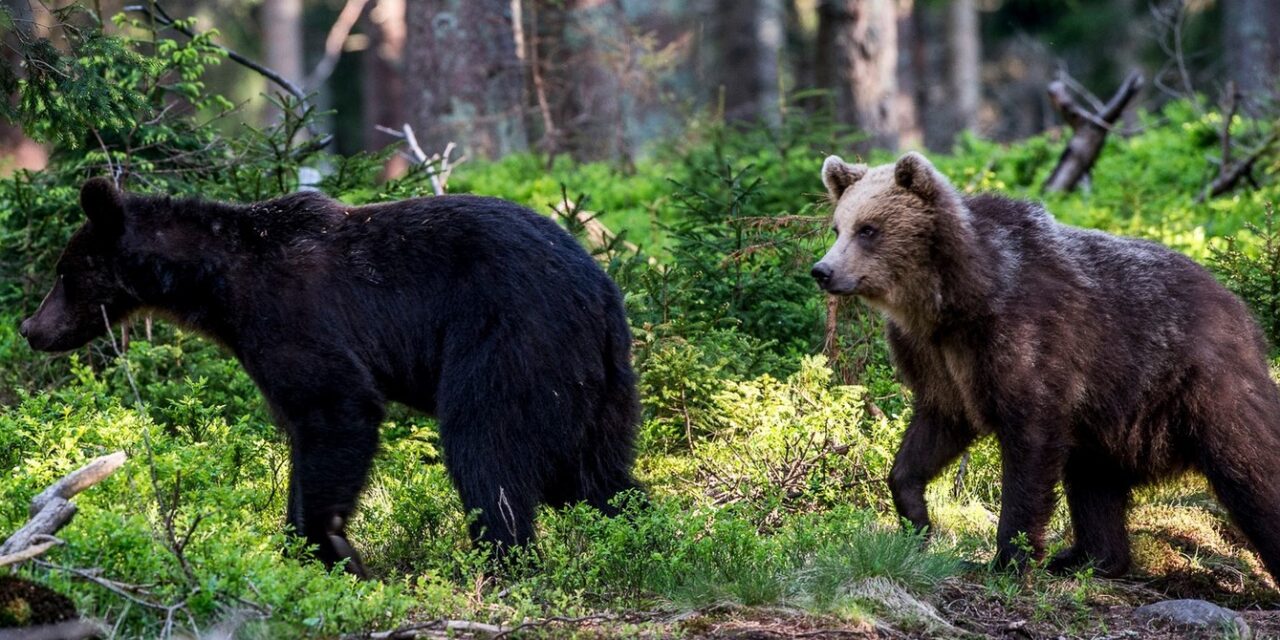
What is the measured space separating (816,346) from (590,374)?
2893mm

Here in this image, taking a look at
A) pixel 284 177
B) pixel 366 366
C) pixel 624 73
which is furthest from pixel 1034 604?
pixel 624 73

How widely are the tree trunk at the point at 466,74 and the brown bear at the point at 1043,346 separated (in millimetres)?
9874

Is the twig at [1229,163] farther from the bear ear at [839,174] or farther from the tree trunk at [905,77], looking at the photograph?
the tree trunk at [905,77]

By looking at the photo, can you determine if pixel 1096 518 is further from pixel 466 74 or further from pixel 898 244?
pixel 466 74

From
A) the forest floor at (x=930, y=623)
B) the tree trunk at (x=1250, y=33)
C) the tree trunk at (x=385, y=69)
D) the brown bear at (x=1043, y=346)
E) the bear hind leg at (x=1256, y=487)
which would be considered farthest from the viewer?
the tree trunk at (x=385, y=69)

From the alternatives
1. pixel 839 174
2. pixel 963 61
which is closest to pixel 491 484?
pixel 839 174

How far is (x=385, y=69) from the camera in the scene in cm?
2919

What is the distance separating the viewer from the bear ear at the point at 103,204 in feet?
21.0

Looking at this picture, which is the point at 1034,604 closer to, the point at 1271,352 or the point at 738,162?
the point at 1271,352

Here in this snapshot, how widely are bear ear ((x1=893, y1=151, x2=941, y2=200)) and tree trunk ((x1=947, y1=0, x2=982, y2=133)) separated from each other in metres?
21.6

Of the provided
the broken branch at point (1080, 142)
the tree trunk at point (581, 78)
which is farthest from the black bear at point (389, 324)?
the tree trunk at point (581, 78)

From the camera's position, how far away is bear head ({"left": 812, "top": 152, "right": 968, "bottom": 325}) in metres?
6.21

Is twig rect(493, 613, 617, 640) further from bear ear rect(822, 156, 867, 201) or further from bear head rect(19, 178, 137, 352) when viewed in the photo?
bear head rect(19, 178, 137, 352)

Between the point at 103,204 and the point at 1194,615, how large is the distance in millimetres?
5137
